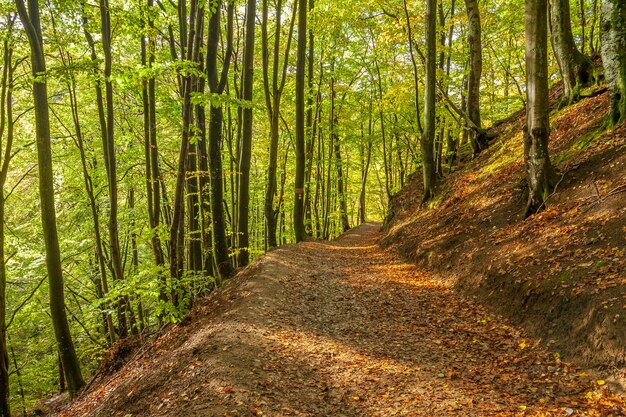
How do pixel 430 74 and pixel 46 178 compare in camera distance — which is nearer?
pixel 46 178

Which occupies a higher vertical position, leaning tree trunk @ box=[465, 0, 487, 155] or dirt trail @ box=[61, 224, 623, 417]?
leaning tree trunk @ box=[465, 0, 487, 155]

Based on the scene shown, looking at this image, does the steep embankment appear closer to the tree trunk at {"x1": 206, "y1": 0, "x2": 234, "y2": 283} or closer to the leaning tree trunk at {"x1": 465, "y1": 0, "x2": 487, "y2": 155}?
the leaning tree trunk at {"x1": 465, "y1": 0, "x2": 487, "y2": 155}

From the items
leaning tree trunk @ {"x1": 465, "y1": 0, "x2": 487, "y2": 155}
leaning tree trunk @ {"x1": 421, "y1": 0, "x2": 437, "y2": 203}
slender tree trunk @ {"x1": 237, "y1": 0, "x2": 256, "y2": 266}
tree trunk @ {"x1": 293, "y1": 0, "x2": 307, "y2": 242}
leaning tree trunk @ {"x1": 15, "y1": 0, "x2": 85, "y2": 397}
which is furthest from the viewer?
tree trunk @ {"x1": 293, "y1": 0, "x2": 307, "y2": 242}

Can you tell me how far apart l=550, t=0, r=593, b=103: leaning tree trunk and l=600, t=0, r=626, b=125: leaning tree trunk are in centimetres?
241

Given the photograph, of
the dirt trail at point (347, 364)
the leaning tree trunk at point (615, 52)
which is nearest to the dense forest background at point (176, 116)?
the leaning tree trunk at point (615, 52)

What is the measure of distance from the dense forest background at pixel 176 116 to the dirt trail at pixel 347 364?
1.67 m

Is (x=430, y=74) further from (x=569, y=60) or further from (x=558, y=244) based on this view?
(x=558, y=244)

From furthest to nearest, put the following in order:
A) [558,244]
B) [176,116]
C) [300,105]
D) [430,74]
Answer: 1. [300,105]
2. [176,116]
3. [430,74]
4. [558,244]

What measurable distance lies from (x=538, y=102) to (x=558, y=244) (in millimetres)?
2672

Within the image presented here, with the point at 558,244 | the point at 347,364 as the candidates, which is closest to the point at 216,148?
the point at 347,364

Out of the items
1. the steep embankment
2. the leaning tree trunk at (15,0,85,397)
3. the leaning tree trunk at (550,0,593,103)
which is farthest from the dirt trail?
the leaning tree trunk at (550,0,593,103)

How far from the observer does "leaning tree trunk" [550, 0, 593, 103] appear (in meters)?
9.23

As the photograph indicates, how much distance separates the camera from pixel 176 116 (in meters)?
13.1

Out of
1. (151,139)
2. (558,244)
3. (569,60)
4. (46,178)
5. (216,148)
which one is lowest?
(558,244)
